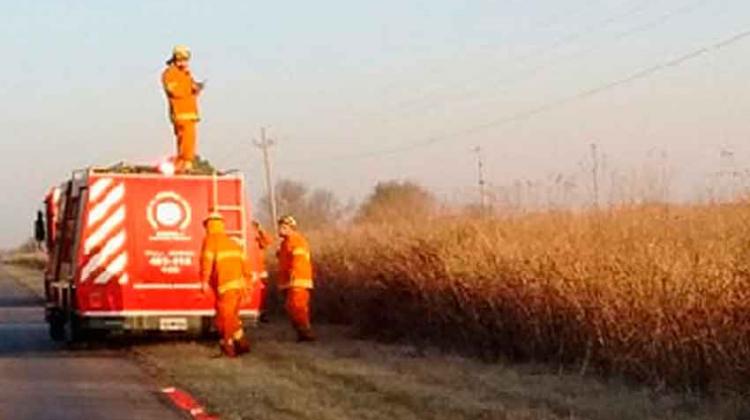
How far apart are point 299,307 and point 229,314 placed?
245cm

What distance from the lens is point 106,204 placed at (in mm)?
22500

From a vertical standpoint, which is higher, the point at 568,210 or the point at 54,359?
the point at 568,210

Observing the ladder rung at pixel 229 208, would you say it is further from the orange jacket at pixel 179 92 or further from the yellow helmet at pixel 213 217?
the orange jacket at pixel 179 92

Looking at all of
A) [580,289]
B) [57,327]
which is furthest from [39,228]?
[580,289]

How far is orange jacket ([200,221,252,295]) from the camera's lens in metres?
21.4

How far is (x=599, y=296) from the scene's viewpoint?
1675cm

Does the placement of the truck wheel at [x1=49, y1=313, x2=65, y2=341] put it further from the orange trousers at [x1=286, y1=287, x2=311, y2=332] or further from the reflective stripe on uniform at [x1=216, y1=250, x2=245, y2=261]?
the reflective stripe on uniform at [x1=216, y1=250, x2=245, y2=261]

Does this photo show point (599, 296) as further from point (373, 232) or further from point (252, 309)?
point (373, 232)

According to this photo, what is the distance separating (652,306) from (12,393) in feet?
22.5

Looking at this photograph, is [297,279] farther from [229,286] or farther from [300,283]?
[229,286]

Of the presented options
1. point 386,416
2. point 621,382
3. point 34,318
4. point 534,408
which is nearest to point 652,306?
point 621,382

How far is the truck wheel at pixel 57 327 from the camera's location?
79.9 feet

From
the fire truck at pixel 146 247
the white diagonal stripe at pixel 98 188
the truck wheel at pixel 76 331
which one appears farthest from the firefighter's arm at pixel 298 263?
the truck wheel at pixel 76 331

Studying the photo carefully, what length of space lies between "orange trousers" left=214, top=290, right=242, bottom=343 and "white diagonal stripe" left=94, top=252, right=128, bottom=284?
182 cm
